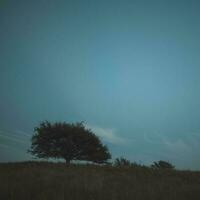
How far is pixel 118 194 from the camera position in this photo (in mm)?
10477

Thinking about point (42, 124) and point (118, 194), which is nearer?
point (118, 194)

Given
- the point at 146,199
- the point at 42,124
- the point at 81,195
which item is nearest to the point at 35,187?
the point at 81,195

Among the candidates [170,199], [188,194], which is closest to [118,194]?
[170,199]

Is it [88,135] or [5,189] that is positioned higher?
[88,135]

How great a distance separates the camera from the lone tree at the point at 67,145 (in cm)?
4803

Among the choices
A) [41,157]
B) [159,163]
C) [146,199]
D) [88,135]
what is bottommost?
[146,199]

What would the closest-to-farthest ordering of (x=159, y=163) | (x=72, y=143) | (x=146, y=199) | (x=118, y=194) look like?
(x=146, y=199) < (x=118, y=194) < (x=72, y=143) < (x=159, y=163)

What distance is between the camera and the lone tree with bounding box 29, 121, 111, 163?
48.0 meters

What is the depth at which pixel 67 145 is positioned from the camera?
4794cm

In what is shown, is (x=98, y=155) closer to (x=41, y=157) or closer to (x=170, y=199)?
(x=41, y=157)

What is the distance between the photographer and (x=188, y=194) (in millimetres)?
11586

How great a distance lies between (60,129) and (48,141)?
312 cm

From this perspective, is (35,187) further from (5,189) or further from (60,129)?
(60,129)

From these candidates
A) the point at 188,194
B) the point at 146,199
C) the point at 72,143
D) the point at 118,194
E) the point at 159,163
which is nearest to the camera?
the point at 146,199
